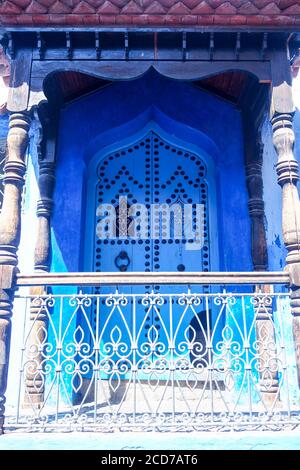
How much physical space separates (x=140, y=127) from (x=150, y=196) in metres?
1.00

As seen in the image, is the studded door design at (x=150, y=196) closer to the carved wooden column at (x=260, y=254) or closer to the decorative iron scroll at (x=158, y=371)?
the decorative iron scroll at (x=158, y=371)

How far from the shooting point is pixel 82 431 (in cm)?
350

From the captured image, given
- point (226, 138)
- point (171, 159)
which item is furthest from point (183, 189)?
point (226, 138)

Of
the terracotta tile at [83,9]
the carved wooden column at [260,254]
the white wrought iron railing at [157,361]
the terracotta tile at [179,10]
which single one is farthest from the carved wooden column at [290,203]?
the terracotta tile at [83,9]

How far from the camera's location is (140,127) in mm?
6062

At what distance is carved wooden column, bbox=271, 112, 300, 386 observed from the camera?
382cm

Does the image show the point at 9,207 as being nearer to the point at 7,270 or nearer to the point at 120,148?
the point at 7,270

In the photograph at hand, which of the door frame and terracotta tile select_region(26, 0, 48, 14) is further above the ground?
terracotta tile select_region(26, 0, 48, 14)

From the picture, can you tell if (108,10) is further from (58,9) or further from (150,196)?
(150,196)

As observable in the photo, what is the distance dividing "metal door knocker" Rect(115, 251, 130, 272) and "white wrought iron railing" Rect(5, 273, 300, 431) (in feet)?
0.95

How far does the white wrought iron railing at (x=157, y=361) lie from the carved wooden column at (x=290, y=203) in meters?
0.12

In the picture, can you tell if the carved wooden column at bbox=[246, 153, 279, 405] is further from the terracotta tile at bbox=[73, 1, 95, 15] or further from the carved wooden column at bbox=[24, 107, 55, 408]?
the terracotta tile at bbox=[73, 1, 95, 15]
